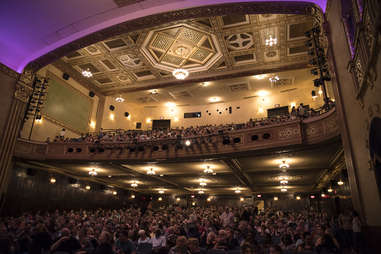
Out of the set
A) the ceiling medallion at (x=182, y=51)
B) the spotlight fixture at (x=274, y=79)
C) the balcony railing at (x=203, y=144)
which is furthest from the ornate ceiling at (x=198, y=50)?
the balcony railing at (x=203, y=144)

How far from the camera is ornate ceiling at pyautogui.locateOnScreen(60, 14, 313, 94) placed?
12.8 meters

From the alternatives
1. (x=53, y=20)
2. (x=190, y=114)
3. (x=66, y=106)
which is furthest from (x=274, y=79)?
(x=66, y=106)

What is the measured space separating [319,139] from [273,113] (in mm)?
9239

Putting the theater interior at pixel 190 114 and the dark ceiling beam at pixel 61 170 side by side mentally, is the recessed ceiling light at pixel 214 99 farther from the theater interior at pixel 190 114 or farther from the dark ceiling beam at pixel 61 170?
the dark ceiling beam at pixel 61 170

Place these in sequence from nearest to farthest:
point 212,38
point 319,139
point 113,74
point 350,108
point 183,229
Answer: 1. point 350,108
2. point 183,229
3. point 319,139
4. point 212,38
5. point 113,74

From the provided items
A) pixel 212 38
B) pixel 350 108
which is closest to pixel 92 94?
pixel 212 38

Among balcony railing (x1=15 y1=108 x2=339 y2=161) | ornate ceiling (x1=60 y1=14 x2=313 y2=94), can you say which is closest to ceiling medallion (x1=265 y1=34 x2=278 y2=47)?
ornate ceiling (x1=60 y1=14 x2=313 y2=94)

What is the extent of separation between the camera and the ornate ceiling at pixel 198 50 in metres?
12.8

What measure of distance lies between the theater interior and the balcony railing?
0.06 m

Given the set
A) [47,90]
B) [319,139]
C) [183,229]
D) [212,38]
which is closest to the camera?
[183,229]

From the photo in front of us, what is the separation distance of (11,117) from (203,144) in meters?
9.68

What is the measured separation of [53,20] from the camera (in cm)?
1180

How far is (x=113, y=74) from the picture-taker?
17594 mm

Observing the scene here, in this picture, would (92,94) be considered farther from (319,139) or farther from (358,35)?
(358,35)
